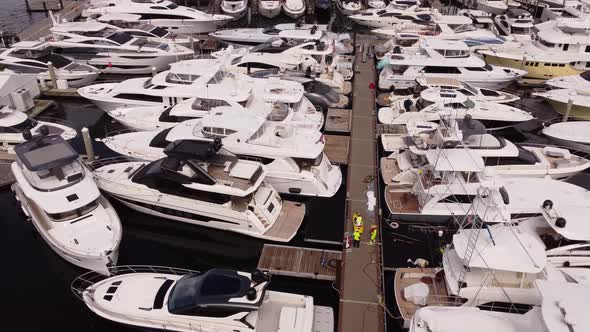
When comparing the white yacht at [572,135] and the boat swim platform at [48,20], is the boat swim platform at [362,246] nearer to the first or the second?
the white yacht at [572,135]

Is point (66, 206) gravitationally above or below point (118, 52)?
below

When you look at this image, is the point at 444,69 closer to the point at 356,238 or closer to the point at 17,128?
the point at 356,238

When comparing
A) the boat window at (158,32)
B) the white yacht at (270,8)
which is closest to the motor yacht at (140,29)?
the boat window at (158,32)

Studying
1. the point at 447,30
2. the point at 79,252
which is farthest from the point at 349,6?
the point at 79,252

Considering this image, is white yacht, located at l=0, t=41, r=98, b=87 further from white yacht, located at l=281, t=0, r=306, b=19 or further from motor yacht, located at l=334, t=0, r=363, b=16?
motor yacht, located at l=334, t=0, r=363, b=16

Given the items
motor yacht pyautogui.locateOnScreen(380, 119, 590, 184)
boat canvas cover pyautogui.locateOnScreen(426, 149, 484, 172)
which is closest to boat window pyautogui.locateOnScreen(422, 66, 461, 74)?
motor yacht pyautogui.locateOnScreen(380, 119, 590, 184)

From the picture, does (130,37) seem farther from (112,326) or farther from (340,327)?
(340,327)

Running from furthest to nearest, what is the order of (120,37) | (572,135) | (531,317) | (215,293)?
(120,37) < (572,135) < (215,293) < (531,317)
